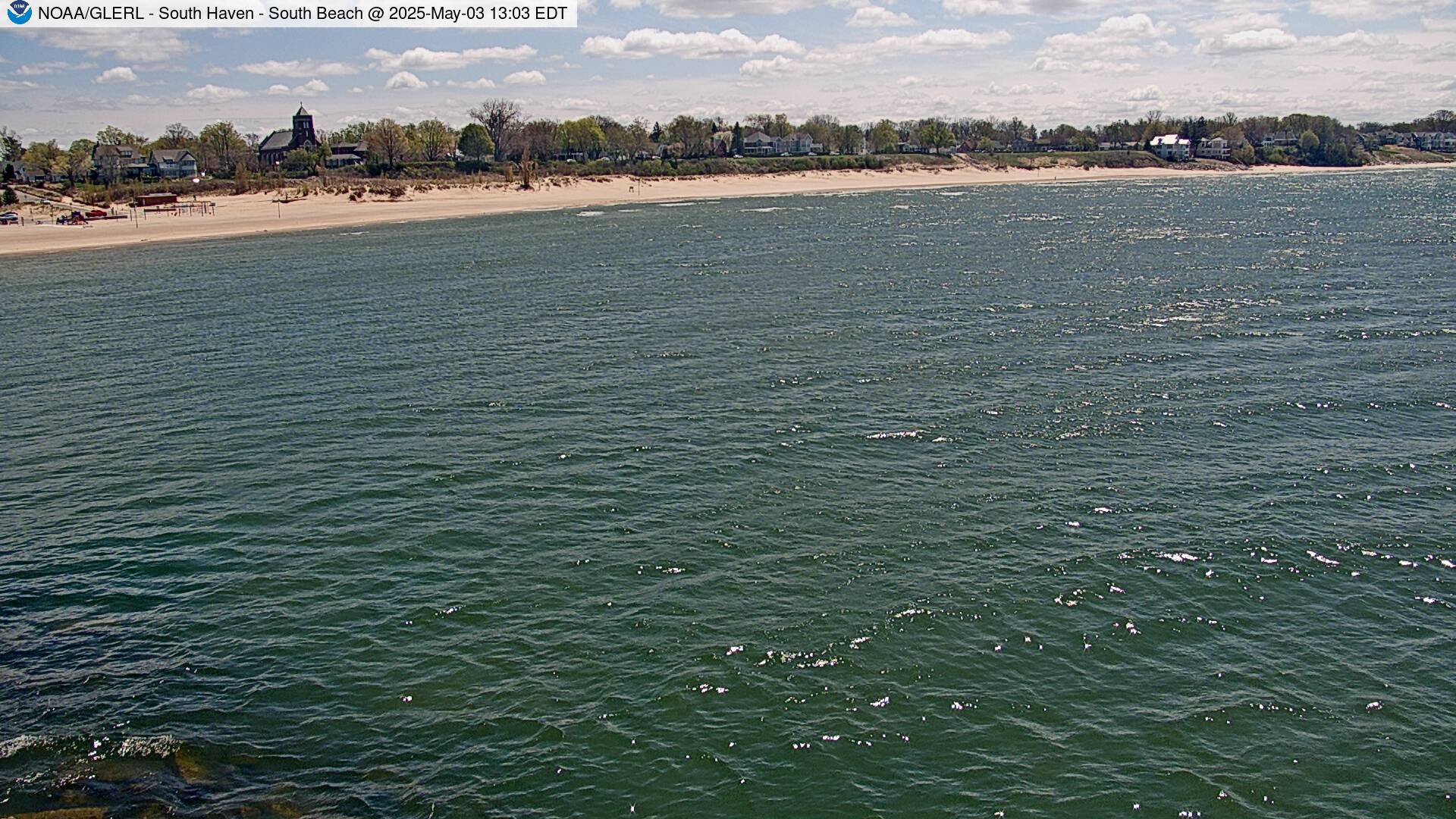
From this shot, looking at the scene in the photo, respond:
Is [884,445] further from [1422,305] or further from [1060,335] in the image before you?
[1422,305]

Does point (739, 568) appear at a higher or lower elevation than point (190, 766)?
higher

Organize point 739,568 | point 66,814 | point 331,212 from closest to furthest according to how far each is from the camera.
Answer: point 66,814
point 739,568
point 331,212

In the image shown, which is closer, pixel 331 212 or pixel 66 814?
pixel 66 814

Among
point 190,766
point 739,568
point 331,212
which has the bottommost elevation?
point 190,766

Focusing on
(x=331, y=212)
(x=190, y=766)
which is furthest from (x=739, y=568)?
(x=331, y=212)

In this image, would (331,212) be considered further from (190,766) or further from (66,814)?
(66,814)

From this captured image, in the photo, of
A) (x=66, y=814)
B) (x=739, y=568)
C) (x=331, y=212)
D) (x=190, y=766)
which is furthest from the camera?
(x=331, y=212)

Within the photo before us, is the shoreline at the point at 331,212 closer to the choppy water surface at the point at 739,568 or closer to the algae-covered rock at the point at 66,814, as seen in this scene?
the choppy water surface at the point at 739,568

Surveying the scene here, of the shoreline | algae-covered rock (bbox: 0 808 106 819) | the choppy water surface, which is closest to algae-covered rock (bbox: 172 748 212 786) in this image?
the choppy water surface
